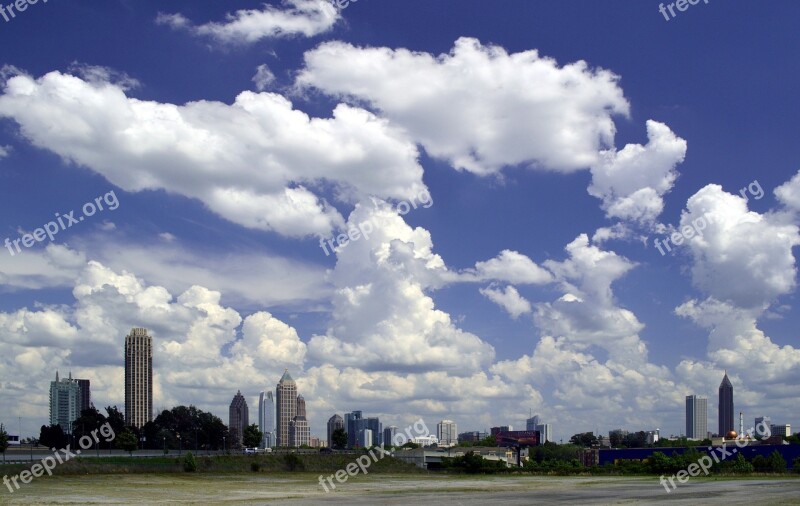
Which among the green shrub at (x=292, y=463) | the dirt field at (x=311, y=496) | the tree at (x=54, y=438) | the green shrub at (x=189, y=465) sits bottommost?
the tree at (x=54, y=438)

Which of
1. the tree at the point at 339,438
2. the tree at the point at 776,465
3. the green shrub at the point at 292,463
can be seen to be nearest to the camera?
the green shrub at the point at 292,463

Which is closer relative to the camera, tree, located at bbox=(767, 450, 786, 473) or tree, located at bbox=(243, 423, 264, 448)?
tree, located at bbox=(767, 450, 786, 473)

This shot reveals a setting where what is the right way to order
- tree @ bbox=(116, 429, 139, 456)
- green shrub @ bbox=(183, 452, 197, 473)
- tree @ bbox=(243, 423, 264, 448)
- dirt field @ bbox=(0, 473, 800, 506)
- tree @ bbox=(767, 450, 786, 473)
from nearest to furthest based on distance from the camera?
dirt field @ bbox=(0, 473, 800, 506), green shrub @ bbox=(183, 452, 197, 473), tree @ bbox=(116, 429, 139, 456), tree @ bbox=(767, 450, 786, 473), tree @ bbox=(243, 423, 264, 448)

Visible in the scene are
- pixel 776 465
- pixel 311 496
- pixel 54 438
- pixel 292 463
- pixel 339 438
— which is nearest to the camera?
pixel 311 496

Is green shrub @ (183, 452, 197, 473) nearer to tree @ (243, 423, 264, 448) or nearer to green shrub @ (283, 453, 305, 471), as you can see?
green shrub @ (283, 453, 305, 471)

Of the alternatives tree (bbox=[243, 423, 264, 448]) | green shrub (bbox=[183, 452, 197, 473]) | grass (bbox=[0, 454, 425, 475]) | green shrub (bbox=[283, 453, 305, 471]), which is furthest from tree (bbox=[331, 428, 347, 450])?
green shrub (bbox=[183, 452, 197, 473])

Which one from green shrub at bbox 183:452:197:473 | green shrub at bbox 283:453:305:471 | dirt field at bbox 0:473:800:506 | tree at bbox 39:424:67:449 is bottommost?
tree at bbox 39:424:67:449

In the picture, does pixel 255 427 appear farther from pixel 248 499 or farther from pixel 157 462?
pixel 248 499

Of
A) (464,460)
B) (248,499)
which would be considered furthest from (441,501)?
(464,460)

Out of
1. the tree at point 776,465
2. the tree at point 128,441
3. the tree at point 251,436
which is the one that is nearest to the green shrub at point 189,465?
the tree at point 128,441

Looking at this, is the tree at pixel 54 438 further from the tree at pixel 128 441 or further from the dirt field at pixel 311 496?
the dirt field at pixel 311 496

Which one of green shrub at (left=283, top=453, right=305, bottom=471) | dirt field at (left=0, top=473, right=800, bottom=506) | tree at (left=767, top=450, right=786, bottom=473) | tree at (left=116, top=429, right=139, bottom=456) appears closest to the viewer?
dirt field at (left=0, top=473, right=800, bottom=506)

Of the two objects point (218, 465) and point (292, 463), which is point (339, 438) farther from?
point (218, 465)

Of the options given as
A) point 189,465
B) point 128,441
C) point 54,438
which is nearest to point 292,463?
point 189,465
